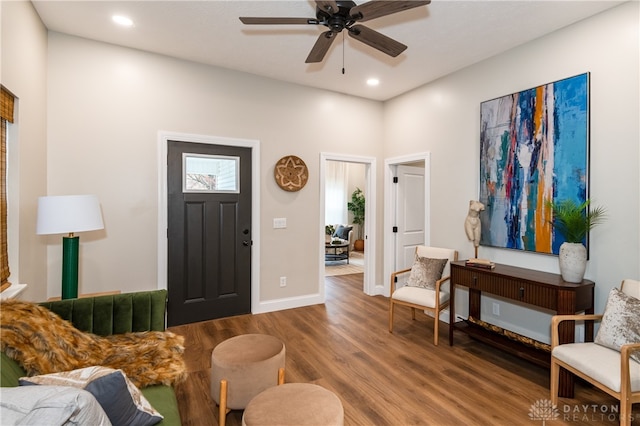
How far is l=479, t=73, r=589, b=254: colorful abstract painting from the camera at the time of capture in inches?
109

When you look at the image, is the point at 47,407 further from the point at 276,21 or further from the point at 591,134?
the point at 591,134

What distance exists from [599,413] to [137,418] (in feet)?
9.31

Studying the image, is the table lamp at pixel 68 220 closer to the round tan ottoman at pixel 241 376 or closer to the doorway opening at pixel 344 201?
the round tan ottoman at pixel 241 376

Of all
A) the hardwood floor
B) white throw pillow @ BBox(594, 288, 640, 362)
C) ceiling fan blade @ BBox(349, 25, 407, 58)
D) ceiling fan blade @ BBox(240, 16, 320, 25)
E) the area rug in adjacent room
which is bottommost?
the hardwood floor

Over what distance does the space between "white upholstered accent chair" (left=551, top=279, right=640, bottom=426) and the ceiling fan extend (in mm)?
2305

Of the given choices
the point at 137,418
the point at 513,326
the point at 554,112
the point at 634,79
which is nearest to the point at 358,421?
the point at 137,418

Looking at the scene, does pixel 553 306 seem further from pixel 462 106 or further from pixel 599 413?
pixel 462 106

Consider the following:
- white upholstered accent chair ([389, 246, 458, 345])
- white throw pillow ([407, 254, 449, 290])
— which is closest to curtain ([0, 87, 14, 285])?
white upholstered accent chair ([389, 246, 458, 345])

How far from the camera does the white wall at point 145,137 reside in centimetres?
314

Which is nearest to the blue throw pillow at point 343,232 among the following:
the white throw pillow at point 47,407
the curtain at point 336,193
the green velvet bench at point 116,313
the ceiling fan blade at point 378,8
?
the curtain at point 336,193

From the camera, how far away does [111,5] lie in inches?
104

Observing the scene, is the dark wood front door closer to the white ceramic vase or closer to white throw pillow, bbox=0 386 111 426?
white throw pillow, bbox=0 386 111 426

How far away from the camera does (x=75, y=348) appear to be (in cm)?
164

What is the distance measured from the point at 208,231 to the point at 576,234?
360 cm
